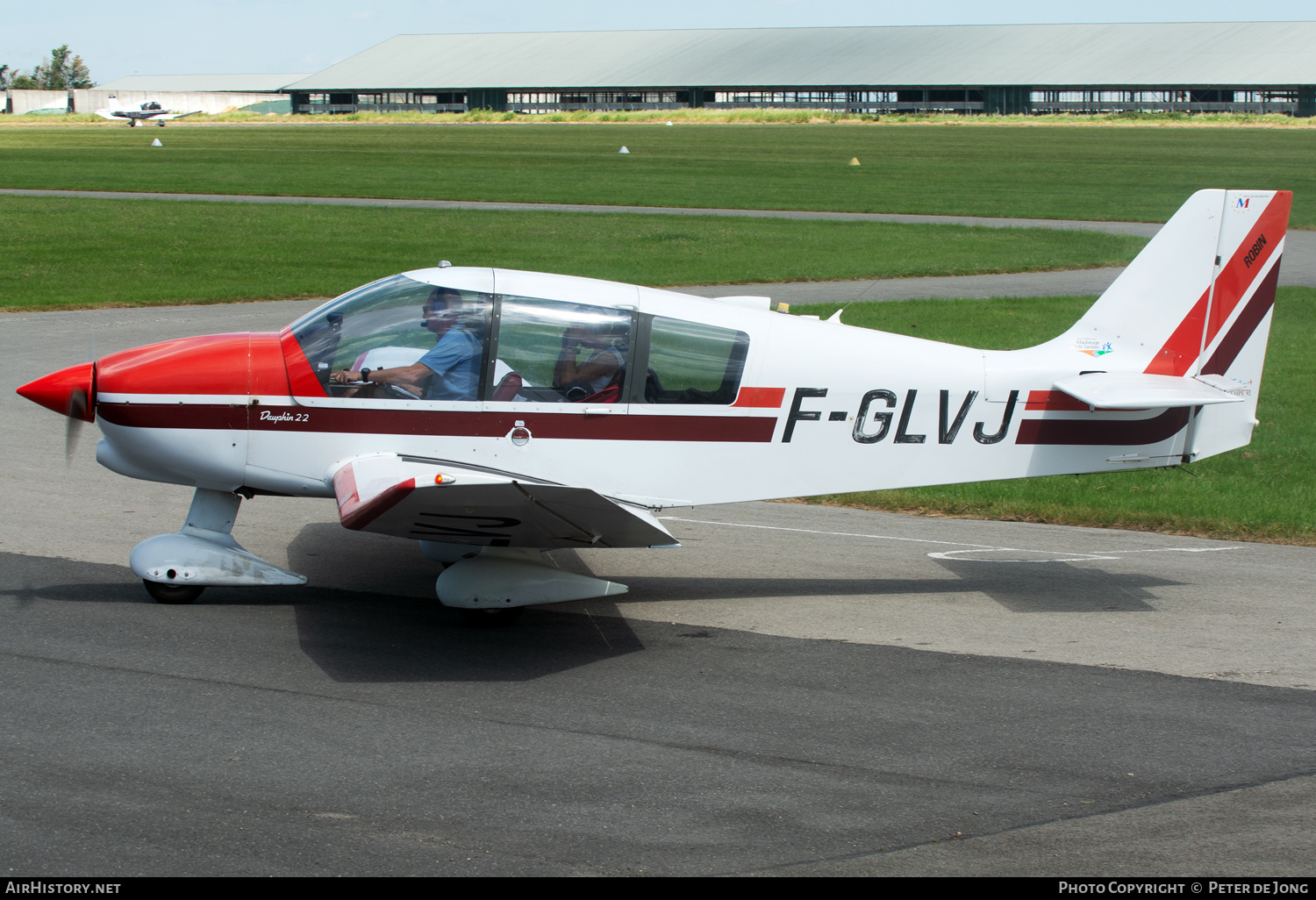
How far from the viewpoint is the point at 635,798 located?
4.96m

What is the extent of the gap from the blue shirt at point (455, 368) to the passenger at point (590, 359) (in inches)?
19.5

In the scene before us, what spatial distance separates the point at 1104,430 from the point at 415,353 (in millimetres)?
4490

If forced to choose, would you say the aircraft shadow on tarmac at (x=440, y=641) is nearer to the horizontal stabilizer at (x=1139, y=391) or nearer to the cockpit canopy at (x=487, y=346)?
the cockpit canopy at (x=487, y=346)

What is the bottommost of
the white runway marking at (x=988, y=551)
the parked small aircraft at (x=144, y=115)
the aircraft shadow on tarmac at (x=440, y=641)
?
the aircraft shadow on tarmac at (x=440, y=641)

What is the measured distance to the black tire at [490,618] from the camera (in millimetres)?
7094

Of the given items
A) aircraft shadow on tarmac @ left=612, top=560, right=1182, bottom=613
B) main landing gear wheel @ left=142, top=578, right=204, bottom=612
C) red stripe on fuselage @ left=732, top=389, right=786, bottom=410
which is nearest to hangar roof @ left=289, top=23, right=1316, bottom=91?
aircraft shadow on tarmac @ left=612, top=560, right=1182, bottom=613

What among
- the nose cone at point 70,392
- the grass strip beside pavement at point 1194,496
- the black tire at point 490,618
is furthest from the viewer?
the grass strip beside pavement at point 1194,496

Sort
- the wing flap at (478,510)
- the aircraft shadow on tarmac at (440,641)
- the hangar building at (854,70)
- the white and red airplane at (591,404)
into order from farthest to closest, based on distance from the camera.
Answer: the hangar building at (854,70) → the white and red airplane at (591,404) → the aircraft shadow on tarmac at (440,641) → the wing flap at (478,510)

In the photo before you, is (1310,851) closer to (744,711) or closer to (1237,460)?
(744,711)

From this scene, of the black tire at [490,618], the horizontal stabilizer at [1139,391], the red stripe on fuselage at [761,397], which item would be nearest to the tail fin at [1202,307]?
the horizontal stabilizer at [1139,391]

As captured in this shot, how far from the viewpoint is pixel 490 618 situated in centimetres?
712

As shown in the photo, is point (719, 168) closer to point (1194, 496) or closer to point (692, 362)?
point (1194, 496)

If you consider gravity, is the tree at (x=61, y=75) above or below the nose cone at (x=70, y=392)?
above

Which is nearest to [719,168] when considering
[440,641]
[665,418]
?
[665,418]
